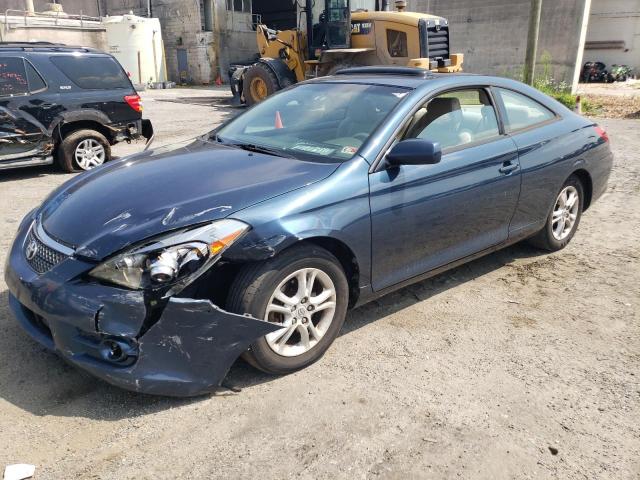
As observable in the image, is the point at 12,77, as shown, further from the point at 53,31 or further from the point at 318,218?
the point at 53,31

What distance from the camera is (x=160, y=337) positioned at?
2637 mm

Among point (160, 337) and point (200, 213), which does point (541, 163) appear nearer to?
point (200, 213)

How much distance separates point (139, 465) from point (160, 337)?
567mm

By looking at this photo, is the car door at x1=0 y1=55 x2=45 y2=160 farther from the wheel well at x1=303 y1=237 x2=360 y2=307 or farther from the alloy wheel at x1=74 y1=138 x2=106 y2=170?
the wheel well at x1=303 y1=237 x2=360 y2=307

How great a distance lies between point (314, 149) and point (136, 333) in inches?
64.5

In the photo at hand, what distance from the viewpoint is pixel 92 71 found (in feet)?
26.5

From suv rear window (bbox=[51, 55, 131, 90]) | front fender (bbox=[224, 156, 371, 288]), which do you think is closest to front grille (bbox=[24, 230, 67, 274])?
front fender (bbox=[224, 156, 371, 288])

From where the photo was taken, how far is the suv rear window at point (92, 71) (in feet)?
25.7

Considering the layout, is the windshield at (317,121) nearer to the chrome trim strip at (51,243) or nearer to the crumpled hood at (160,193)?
the crumpled hood at (160,193)

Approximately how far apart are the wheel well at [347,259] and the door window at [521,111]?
73.4 inches

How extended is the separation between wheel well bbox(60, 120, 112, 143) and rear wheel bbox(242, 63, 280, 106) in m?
6.57

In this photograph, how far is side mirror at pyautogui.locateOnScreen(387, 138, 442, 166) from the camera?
327 cm

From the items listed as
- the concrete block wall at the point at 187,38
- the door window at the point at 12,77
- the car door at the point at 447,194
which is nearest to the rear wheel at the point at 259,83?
the door window at the point at 12,77

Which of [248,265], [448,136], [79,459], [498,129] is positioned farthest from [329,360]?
[498,129]
